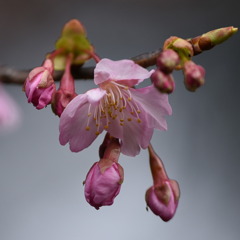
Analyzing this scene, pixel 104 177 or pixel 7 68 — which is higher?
pixel 7 68

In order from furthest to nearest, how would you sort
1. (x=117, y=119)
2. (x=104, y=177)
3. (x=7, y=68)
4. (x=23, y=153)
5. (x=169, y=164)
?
1. (x=23, y=153)
2. (x=169, y=164)
3. (x=7, y=68)
4. (x=117, y=119)
5. (x=104, y=177)

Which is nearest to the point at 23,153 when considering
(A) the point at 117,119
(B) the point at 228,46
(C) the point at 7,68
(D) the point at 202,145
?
(D) the point at 202,145

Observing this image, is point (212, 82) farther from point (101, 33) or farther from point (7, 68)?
point (7, 68)

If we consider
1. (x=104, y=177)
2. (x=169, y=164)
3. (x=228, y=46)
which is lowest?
(x=104, y=177)

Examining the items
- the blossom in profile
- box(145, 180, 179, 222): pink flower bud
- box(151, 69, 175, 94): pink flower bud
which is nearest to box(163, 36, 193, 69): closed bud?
box(151, 69, 175, 94): pink flower bud

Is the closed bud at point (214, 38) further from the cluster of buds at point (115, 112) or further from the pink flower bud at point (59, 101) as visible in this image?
the pink flower bud at point (59, 101)

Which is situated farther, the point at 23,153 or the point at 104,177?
the point at 23,153

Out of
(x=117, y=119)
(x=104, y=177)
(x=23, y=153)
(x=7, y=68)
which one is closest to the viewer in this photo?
(x=104, y=177)

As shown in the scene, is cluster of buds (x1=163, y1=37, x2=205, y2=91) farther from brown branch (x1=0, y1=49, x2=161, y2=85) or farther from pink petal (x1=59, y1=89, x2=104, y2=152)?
brown branch (x1=0, y1=49, x2=161, y2=85)
